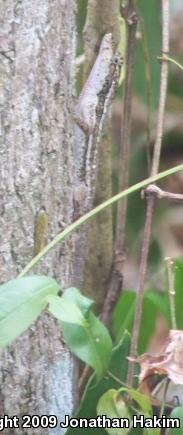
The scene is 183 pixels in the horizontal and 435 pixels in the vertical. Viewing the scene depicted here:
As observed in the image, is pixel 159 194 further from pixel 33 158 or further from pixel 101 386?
pixel 101 386

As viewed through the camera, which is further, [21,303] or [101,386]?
[101,386]

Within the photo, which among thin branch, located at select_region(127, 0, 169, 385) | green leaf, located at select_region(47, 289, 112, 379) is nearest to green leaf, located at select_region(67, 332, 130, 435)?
thin branch, located at select_region(127, 0, 169, 385)

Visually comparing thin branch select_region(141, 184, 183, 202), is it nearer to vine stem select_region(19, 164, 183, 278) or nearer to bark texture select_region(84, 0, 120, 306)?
vine stem select_region(19, 164, 183, 278)

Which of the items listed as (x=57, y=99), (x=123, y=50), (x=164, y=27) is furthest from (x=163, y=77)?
(x=123, y=50)

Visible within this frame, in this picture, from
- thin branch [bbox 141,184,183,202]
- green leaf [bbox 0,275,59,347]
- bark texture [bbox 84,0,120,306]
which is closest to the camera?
green leaf [bbox 0,275,59,347]

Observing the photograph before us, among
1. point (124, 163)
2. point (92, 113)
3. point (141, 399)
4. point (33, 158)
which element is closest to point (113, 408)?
point (141, 399)

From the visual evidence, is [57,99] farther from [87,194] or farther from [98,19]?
[98,19]
